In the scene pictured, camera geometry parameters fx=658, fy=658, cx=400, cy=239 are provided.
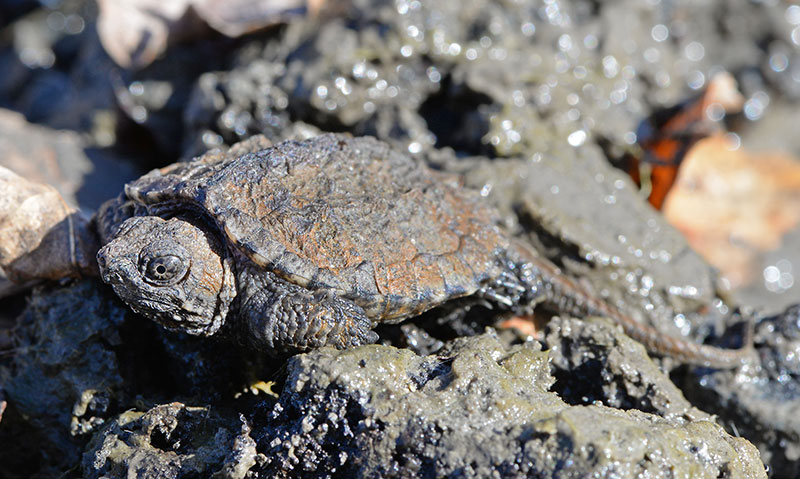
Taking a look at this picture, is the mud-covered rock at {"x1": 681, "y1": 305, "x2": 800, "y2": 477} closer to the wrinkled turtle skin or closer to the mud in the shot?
the mud

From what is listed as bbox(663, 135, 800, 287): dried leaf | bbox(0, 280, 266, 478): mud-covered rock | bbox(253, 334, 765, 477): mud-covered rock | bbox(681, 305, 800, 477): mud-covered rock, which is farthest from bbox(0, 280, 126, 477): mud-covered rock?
bbox(663, 135, 800, 287): dried leaf

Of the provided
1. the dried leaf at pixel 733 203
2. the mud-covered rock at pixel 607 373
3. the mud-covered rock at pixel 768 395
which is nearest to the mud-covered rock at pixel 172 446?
the mud-covered rock at pixel 607 373

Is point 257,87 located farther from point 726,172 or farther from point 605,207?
point 726,172

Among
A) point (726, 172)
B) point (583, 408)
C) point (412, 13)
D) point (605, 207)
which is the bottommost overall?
point (726, 172)

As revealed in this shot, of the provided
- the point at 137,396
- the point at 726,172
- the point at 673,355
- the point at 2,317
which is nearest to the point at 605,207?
the point at 673,355

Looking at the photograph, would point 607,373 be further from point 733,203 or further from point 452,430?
point 733,203

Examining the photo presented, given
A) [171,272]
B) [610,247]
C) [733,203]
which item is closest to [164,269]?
[171,272]

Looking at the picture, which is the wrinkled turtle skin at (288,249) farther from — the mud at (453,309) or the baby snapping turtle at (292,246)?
the mud at (453,309)
